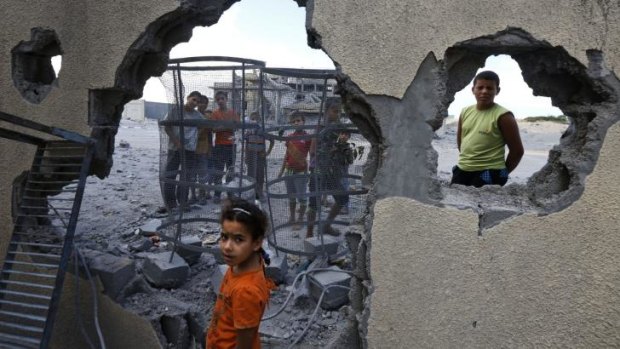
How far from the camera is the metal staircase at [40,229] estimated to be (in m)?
2.34

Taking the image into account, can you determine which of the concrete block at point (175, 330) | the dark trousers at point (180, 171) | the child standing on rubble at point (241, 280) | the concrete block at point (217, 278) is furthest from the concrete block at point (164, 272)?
the child standing on rubble at point (241, 280)

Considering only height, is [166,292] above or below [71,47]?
below

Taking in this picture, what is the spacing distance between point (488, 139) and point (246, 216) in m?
1.54

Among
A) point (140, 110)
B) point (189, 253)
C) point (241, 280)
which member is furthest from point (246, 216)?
point (140, 110)

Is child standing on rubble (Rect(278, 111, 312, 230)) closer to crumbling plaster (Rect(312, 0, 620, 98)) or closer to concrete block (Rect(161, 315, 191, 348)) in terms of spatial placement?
concrete block (Rect(161, 315, 191, 348))

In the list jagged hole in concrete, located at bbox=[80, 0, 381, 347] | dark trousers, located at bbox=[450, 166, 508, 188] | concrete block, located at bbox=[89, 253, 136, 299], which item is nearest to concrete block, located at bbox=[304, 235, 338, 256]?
jagged hole in concrete, located at bbox=[80, 0, 381, 347]

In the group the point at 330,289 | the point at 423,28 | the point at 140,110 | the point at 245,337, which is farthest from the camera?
the point at 140,110

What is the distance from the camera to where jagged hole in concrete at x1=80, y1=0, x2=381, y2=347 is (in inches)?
95.3

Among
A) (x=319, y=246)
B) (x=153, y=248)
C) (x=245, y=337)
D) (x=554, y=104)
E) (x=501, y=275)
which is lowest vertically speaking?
(x=153, y=248)

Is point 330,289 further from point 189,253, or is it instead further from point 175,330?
point 189,253

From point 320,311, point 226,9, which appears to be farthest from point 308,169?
point 226,9

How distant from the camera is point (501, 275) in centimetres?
226

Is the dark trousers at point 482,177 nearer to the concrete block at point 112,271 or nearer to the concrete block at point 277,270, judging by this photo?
the concrete block at point 277,270

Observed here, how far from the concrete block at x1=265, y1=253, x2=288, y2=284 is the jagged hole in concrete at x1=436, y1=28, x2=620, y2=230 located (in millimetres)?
2227
